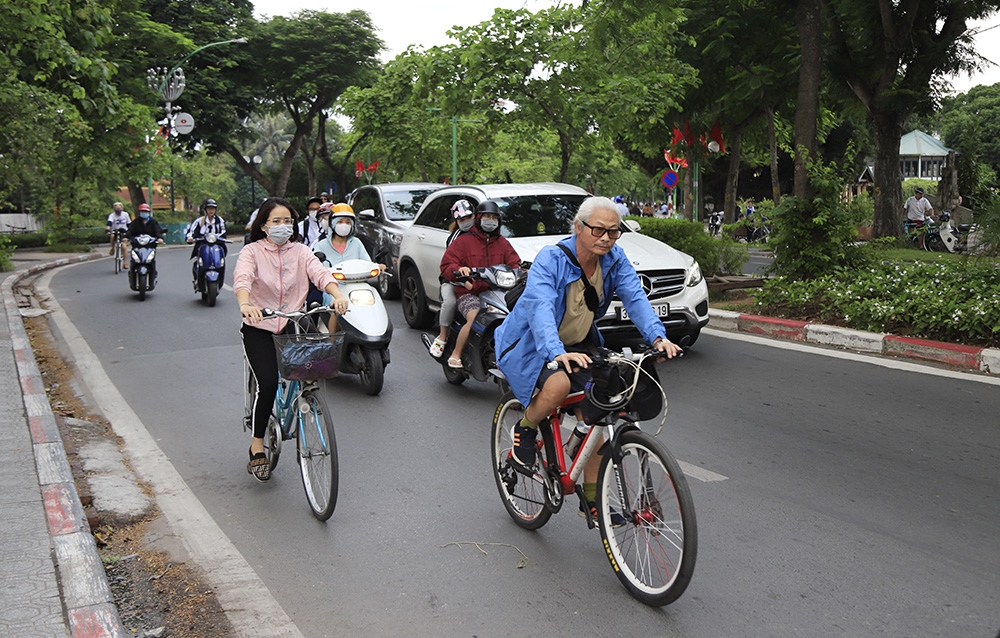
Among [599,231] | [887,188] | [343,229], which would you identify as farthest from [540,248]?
[887,188]

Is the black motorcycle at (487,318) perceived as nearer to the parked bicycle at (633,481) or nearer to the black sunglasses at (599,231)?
the parked bicycle at (633,481)

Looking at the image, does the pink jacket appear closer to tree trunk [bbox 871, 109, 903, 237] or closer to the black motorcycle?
the black motorcycle

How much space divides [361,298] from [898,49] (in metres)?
14.4

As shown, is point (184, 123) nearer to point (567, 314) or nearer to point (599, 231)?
point (567, 314)

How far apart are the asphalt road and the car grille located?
792 millimetres

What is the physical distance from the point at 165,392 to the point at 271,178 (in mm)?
51656

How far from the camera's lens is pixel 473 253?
331 inches

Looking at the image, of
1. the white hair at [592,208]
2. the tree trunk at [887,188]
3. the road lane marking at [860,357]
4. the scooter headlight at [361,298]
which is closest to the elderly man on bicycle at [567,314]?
the white hair at [592,208]

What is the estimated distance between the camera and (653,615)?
12.6 feet

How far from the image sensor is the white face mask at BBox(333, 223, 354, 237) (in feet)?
29.0

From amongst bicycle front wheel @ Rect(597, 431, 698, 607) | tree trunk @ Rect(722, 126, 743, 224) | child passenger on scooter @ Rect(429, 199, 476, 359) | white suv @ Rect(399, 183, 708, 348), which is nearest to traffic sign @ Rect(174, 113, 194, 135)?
tree trunk @ Rect(722, 126, 743, 224)

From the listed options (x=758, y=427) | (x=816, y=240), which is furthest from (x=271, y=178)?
(x=758, y=427)

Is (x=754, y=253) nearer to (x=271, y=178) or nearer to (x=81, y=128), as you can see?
(x=81, y=128)

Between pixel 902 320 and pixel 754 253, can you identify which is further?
pixel 754 253
